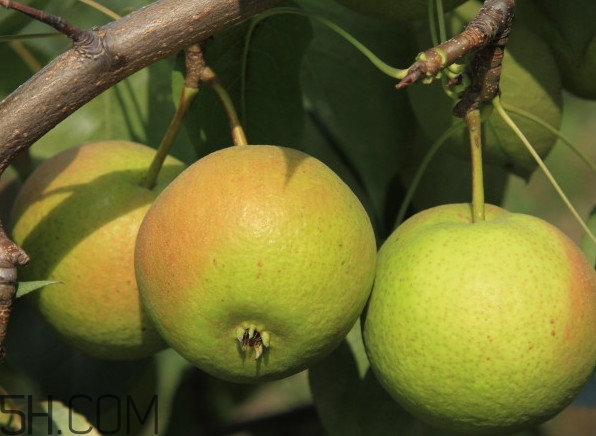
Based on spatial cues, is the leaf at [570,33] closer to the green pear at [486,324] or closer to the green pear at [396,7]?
the green pear at [396,7]

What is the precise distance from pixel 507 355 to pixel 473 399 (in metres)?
0.09

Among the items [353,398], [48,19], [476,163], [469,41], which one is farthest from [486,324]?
[48,19]

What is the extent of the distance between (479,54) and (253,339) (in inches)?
22.7

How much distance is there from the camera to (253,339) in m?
1.40

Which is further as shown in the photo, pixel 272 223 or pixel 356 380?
pixel 356 380

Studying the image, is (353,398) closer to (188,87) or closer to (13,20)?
(188,87)

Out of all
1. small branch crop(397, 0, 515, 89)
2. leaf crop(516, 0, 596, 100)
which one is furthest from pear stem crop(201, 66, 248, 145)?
leaf crop(516, 0, 596, 100)

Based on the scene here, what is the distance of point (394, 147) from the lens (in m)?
2.05

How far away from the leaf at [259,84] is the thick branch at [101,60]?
0.29m

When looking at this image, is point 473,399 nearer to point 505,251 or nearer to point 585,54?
point 505,251

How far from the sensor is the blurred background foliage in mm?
1835

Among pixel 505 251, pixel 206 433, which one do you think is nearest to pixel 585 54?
pixel 505 251

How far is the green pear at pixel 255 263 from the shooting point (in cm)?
134

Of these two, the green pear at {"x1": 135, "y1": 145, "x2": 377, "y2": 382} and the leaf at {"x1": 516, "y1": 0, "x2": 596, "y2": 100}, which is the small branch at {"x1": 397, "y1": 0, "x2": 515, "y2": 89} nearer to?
the green pear at {"x1": 135, "y1": 145, "x2": 377, "y2": 382}
